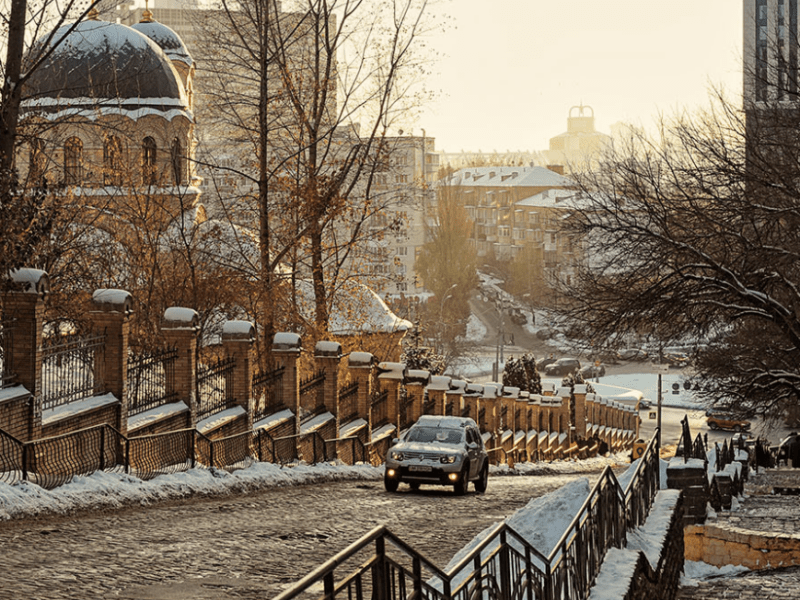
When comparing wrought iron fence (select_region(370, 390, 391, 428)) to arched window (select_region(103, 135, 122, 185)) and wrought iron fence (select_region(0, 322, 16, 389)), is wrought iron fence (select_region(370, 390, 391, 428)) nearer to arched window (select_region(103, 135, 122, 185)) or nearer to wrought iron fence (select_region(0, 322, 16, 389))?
arched window (select_region(103, 135, 122, 185))

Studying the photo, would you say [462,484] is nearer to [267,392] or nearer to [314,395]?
[267,392]

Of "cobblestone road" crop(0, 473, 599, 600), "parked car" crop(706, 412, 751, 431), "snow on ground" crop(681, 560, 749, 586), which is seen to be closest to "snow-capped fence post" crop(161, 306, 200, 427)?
"cobblestone road" crop(0, 473, 599, 600)

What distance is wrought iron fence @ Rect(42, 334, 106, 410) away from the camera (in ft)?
47.5

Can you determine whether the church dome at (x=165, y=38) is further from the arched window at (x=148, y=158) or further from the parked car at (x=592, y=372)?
the parked car at (x=592, y=372)

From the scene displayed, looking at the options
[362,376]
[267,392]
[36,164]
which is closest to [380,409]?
[362,376]

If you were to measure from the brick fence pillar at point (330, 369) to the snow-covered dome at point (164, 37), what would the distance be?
2785 cm

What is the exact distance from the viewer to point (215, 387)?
19281 mm

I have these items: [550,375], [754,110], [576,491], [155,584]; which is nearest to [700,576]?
[576,491]

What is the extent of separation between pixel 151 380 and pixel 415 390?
1446 centimetres

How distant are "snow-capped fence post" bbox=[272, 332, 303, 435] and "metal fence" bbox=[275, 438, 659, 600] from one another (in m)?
10.0

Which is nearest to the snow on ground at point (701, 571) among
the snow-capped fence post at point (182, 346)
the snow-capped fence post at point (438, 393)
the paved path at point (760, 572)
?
the paved path at point (760, 572)

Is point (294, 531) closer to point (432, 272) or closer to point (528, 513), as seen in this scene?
point (528, 513)

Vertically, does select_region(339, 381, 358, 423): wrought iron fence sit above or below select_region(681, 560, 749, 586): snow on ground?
above

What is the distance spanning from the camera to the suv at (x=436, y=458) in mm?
18547
